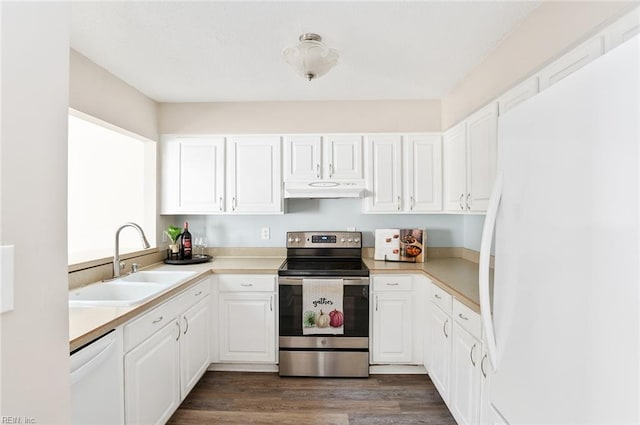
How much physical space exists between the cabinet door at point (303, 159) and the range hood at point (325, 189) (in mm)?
66

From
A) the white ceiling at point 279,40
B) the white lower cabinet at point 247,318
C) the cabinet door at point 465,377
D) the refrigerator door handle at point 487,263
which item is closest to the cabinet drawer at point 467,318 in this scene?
the cabinet door at point 465,377

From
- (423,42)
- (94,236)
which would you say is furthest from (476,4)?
(94,236)

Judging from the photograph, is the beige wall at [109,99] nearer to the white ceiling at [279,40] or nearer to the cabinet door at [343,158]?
the white ceiling at [279,40]

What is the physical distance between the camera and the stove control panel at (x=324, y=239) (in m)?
3.13

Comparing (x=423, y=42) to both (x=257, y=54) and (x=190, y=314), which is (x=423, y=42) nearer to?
(x=257, y=54)

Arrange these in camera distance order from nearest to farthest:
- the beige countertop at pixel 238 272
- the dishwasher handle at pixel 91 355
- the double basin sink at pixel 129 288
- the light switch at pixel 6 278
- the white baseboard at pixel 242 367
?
the light switch at pixel 6 278
the dishwasher handle at pixel 91 355
the beige countertop at pixel 238 272
the double basin sink at pixel 129 288
the white baseboard at pixel 242 367

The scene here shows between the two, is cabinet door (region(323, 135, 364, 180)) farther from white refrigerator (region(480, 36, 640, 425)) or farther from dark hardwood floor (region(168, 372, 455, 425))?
white refrigerator (region(480, 36, 640, 425))

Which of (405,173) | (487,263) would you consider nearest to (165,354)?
(487,263)

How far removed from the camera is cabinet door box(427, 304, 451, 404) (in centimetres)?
211

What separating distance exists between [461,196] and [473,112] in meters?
0.61

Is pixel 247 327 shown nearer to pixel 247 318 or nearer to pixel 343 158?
pixel 247 318

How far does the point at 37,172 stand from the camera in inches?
22.1

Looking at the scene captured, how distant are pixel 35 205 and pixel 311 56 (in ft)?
5.07

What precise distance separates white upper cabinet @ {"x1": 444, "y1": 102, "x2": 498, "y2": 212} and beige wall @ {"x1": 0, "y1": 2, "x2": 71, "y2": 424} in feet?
6.61
